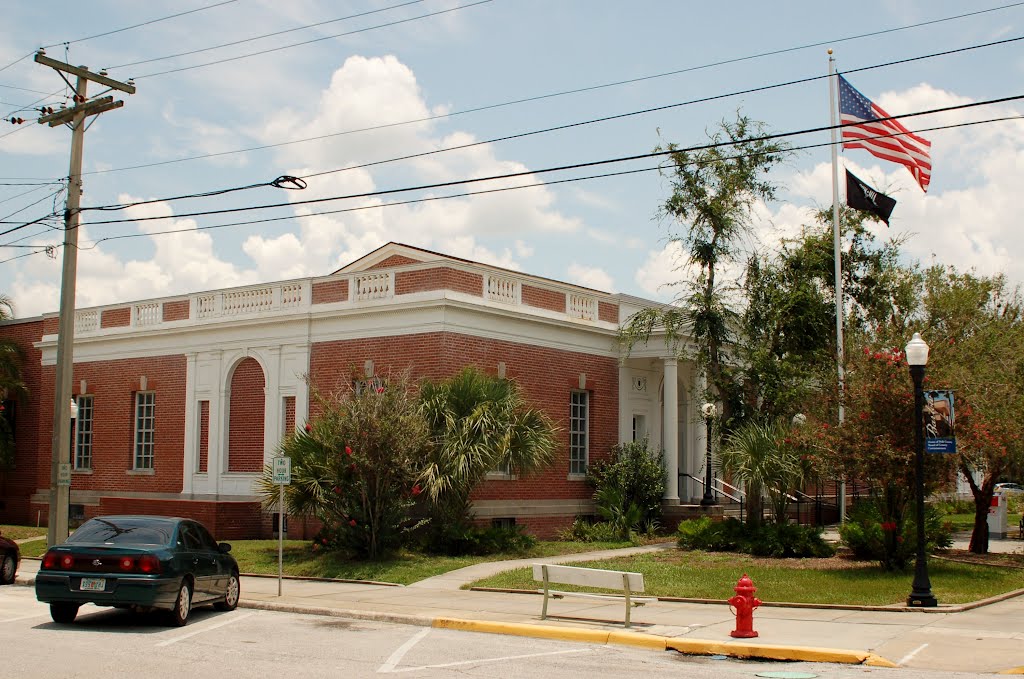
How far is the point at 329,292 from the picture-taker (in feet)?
92.1

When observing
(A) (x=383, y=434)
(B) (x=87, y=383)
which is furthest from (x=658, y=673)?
(B) (x=87, y=383)

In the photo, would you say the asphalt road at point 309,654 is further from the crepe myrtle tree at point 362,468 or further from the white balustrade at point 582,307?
the white balustrade at point 582,307

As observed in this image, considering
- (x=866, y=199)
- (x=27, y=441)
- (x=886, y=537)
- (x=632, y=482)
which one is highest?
(x=866, y=199)

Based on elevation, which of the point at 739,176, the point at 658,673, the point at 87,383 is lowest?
the point at 658,673

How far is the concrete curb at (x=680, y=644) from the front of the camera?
12.5 metres

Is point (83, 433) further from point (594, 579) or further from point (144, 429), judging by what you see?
point (594, 579)

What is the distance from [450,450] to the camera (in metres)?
22.2

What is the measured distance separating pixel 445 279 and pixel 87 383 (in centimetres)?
1479

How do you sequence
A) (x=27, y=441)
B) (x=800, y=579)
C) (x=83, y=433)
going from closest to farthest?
(x=800, y=579)
(x=83, y=433)
(x=27, y=441)

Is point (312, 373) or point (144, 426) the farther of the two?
point (144, 426)

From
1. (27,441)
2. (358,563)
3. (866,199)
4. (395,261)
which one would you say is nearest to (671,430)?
(866,199)

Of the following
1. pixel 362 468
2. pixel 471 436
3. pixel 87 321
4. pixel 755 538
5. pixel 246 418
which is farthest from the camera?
pixel 87 321

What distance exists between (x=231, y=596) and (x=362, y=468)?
15.7 ft

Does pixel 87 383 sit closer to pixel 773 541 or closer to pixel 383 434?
pixel 383 434
